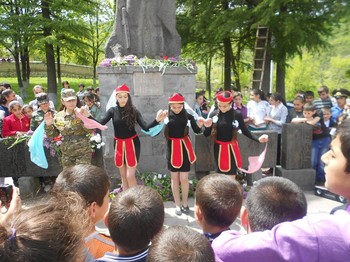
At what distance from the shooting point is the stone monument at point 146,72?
224 inches

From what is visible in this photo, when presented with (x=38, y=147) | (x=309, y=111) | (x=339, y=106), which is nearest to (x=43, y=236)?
(x=38, y=147)

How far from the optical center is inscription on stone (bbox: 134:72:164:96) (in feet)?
18.6

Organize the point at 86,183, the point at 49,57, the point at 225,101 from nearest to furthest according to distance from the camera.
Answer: the point at 86,183 < the point at 225,101 < the point at 49,57

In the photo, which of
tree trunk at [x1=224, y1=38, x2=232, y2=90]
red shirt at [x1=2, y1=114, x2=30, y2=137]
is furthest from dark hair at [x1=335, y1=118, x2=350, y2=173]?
tree trunk at [x1=224, y1=38, x2=232, y2=90]

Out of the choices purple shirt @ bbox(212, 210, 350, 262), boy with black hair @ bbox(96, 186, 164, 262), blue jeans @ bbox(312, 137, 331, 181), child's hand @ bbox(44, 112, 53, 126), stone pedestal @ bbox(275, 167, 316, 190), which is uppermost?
child's hand @ bbox(44, 112, 53, 126)

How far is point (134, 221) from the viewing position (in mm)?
1936

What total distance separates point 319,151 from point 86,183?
4974 millimetres

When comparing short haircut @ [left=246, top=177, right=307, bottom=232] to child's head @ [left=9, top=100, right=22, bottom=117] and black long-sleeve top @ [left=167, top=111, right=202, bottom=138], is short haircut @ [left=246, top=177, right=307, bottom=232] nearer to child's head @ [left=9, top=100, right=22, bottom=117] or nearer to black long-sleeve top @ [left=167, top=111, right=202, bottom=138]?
black long-sleeve top @ [left=167, top=111, right=202, bottom=138]

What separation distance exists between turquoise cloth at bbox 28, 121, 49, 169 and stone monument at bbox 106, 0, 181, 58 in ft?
6.03

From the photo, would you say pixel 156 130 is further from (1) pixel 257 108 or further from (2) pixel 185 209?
(1) pixel 257 108

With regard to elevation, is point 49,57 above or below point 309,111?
above

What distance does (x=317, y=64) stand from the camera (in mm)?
24109

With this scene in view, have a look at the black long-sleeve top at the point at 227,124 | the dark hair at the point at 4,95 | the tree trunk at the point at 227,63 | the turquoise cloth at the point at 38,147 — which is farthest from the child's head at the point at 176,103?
the tree trunk at the point at 227,63

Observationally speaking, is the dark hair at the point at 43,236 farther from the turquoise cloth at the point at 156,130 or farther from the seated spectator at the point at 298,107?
the seated spectator at the point at 298,107
